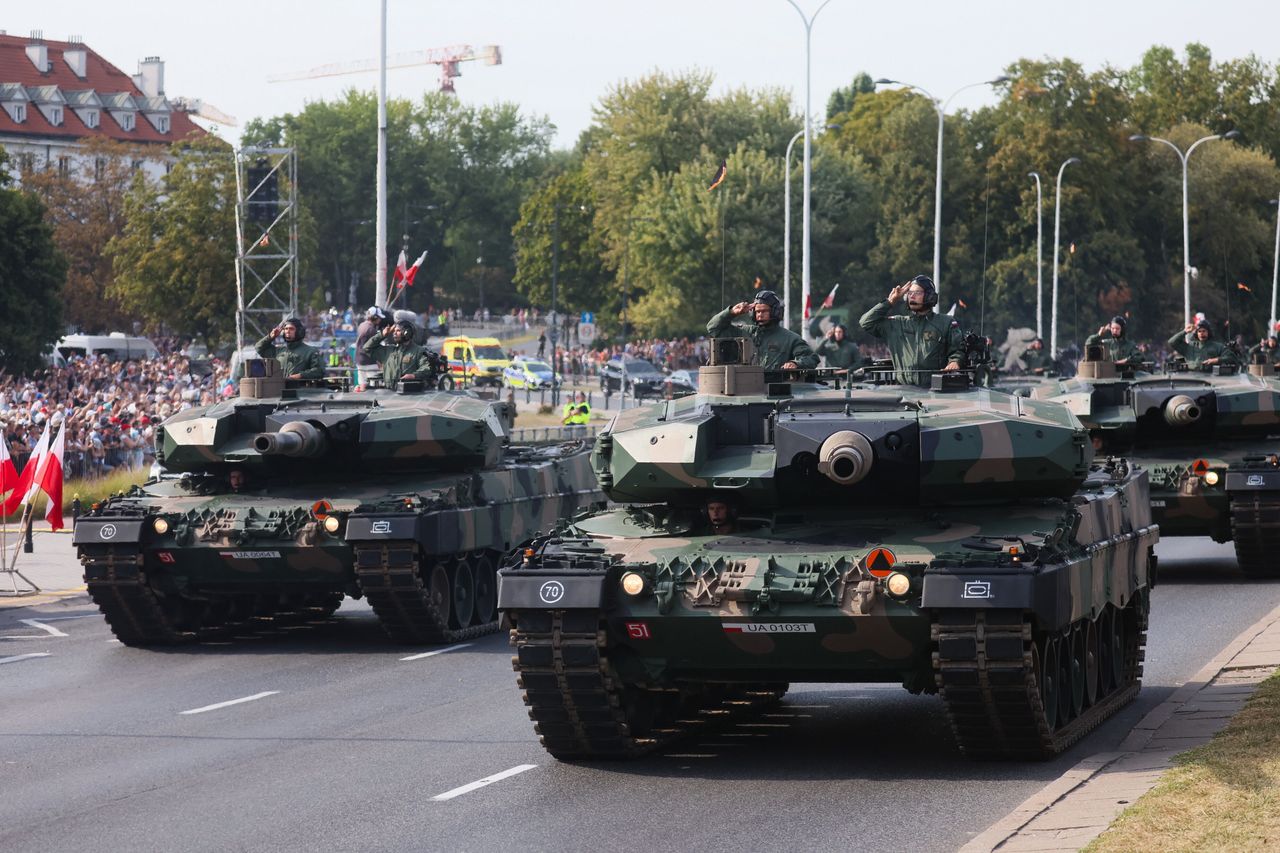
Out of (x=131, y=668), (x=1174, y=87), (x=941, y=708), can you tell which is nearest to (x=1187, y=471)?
(x=941, y=708)

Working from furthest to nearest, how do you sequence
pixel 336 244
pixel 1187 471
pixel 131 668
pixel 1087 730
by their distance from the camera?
pixel 336 244 → pixel 1187 471 → pixel 131 668 → pixel 1087 730

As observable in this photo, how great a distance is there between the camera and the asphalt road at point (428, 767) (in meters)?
10.1

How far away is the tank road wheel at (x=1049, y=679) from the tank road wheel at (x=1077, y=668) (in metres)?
0.40

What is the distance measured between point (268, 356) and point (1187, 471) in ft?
32.1

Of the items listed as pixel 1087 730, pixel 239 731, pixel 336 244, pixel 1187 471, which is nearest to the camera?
pixel 1087 730

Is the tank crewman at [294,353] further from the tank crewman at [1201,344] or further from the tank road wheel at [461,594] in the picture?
the tank crewman at [1201,344]

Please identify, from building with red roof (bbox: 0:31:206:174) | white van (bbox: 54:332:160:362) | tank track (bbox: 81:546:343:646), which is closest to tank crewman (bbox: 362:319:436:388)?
tank track (bbox: 81:546:343:646)

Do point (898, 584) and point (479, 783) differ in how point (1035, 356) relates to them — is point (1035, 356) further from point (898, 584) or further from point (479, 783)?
point (479, 783)

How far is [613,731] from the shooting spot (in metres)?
11.8

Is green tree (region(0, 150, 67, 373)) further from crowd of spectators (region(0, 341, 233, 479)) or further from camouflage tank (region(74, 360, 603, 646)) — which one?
camouflage tank (region(74, 360, 603, 646))

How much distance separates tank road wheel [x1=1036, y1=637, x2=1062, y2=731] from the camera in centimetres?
1164

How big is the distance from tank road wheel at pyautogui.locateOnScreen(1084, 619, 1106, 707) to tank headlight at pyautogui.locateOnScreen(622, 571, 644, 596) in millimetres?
3072

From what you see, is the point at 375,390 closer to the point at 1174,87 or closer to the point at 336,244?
the point at 1174,87

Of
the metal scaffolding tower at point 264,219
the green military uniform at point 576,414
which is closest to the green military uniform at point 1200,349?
the green military uniform at point 576,414
